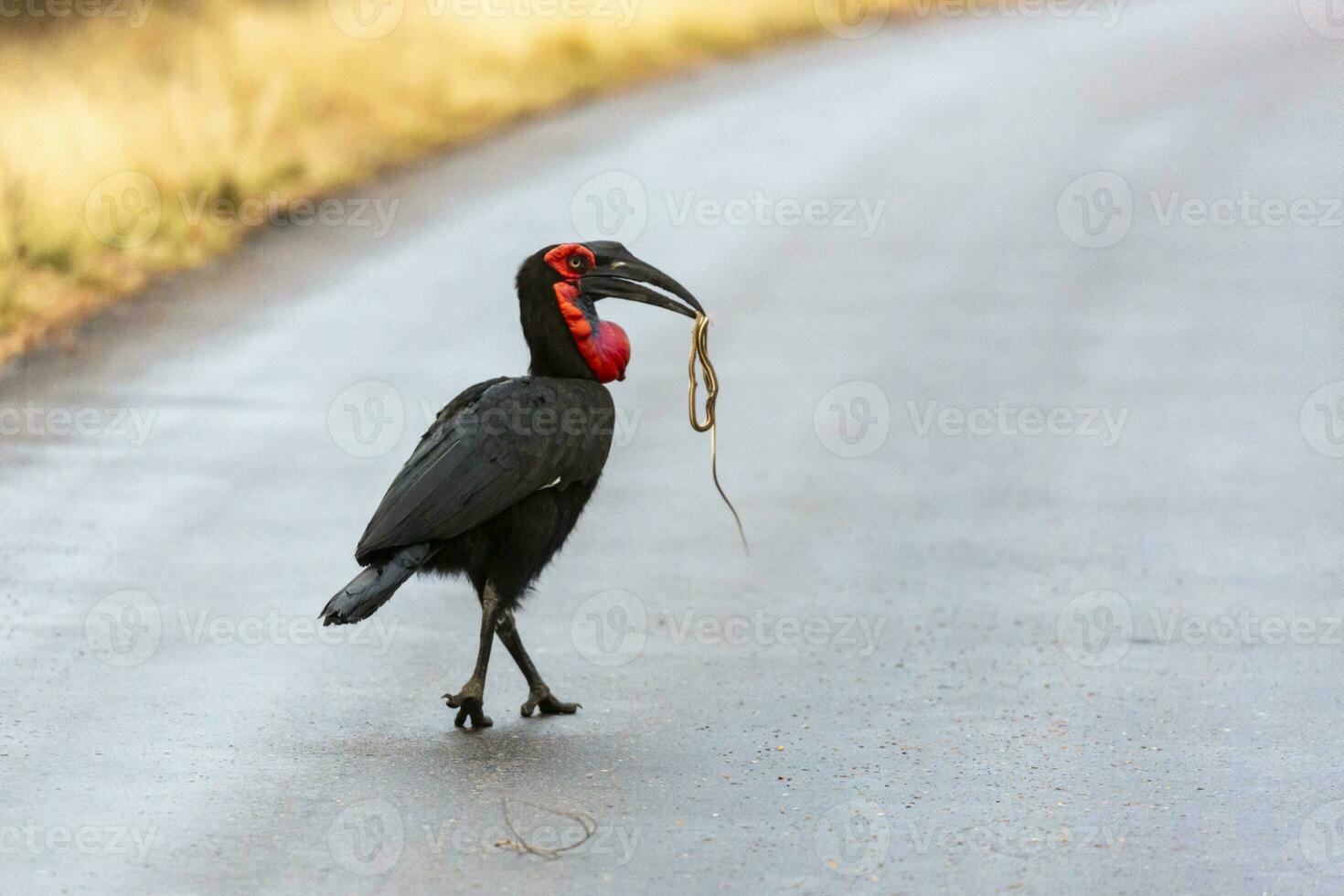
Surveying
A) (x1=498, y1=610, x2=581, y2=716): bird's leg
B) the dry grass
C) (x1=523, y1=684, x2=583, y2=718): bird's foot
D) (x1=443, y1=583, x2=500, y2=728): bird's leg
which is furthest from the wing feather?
the dry grass

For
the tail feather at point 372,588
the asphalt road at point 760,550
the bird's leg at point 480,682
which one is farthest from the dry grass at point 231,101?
the tail feather at point 372,588

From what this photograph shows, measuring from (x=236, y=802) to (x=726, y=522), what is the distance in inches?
158

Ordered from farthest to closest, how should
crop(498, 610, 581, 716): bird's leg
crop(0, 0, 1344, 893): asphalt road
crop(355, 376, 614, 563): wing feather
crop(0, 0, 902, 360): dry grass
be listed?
crop(0, 0, 902, 360): dry grass, crop(498, 610, 581, 716): bird's leg, crop(355, 376, 614, 563): wing feather, crop(0, 0, 1344, 893): asphalt road

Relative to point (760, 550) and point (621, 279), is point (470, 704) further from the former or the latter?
point (760, 550)

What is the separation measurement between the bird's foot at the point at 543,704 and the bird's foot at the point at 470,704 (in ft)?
0.58

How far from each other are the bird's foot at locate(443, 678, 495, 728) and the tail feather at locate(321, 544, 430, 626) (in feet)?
1.60

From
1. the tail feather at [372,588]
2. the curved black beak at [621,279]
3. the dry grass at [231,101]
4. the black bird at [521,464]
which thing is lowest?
the tail feather at [372,588]

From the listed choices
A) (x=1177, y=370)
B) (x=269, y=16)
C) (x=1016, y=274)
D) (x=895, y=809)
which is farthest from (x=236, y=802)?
(x=269, y=16)

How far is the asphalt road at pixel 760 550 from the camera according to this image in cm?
599

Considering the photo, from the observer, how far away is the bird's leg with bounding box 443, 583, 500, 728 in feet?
22.5

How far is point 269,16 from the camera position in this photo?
66.5 feet

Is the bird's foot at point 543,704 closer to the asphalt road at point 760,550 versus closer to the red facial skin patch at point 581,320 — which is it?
the asphalt road at point 760,550

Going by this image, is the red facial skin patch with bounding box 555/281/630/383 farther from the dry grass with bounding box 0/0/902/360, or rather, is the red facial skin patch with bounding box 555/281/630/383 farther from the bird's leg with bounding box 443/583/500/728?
the dry grass with bounding box 0/0/902/360

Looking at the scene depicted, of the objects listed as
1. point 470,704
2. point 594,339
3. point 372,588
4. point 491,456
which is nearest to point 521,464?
point 491,456
